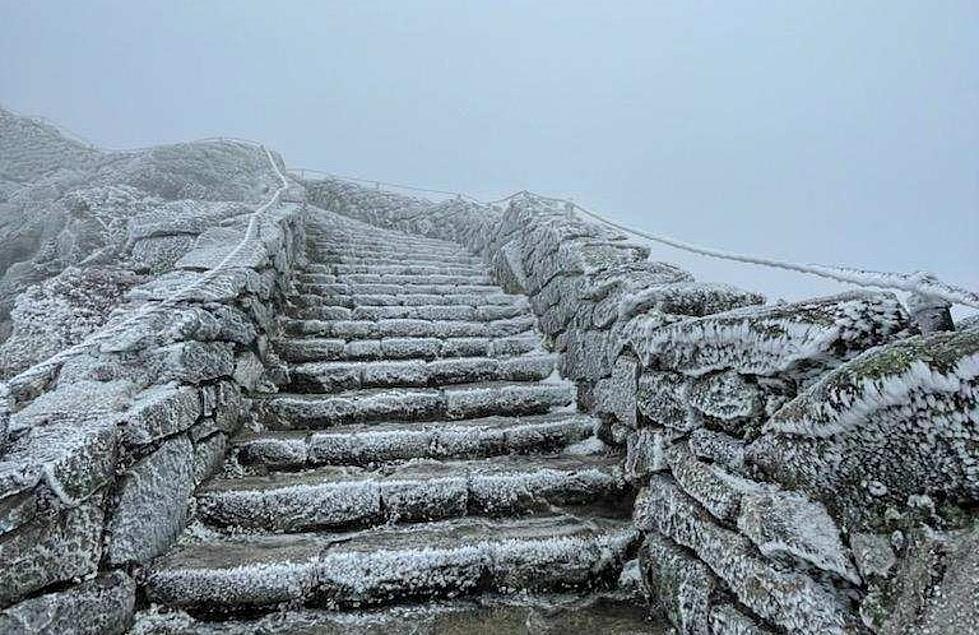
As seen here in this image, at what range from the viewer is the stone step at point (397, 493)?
9.09ft

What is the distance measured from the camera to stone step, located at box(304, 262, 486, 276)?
6.71 metres

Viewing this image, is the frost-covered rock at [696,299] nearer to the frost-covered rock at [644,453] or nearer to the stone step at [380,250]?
the frost-covered rock at [644,453]

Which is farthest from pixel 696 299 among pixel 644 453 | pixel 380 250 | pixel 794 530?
pixel 380 250

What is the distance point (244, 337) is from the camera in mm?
3762

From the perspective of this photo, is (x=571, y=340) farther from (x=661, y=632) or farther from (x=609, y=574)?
(x=661, y=632)

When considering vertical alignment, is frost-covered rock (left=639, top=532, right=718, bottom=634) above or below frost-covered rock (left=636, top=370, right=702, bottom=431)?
below

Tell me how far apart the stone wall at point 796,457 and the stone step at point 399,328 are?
6.36 ft

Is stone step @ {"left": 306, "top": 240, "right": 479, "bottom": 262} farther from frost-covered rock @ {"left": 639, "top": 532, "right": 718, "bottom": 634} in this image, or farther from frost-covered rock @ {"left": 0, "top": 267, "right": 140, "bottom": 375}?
frost-covered rock @ {"left": 639, "top": 532, "right": 718, "bottom": 634}

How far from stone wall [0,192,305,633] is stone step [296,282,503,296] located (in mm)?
1928

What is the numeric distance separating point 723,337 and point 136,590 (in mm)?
2652

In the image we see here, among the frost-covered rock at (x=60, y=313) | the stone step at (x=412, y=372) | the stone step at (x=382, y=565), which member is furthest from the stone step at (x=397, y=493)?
the frost-covered rock at (x=60, y=313)

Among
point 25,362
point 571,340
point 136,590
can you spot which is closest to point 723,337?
point 571,340

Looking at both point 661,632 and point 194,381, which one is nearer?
point 661,632

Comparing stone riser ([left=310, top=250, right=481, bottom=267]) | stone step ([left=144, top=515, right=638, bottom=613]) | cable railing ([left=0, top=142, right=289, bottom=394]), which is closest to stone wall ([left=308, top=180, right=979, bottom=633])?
stone step ([left=144, top=515, right=638, bottom=613])
